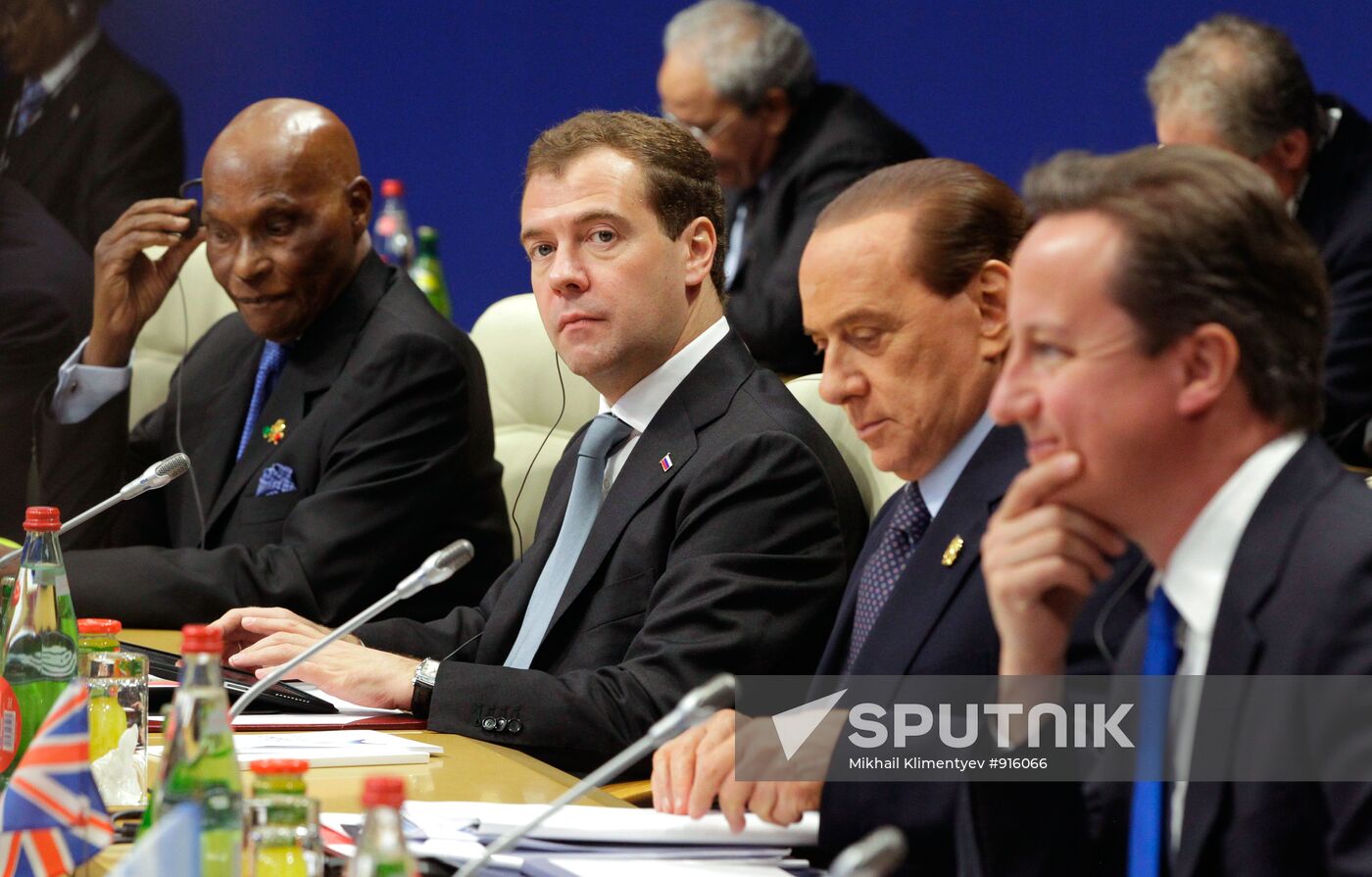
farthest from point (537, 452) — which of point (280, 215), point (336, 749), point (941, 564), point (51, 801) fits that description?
point (51, 801)

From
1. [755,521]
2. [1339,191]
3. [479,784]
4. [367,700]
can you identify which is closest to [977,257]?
[755,521]

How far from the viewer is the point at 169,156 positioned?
16.5 ft

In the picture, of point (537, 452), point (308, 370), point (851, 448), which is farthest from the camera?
point (537, 452)

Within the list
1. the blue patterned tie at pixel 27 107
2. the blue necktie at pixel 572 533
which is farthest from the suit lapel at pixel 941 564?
the blue patterned tie at pixel 27 107

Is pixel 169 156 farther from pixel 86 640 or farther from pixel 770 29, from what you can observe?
pixel 86 640

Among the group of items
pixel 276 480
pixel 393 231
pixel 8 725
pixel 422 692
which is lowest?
pixel 8 725

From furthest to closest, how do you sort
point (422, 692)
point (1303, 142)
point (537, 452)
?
point (1303, 142) → point (537, 452) → point (422, 692)

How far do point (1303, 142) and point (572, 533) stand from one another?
7.33ft

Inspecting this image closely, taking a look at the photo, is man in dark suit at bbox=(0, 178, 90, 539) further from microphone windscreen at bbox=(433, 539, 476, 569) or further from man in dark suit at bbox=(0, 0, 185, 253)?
microphone windscreen at bbox=(433, 539, 476, 569)

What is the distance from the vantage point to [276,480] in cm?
317

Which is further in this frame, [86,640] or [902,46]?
[902,46]

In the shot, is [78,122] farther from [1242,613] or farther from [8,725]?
[1242,613]

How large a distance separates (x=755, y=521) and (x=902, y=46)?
310 centimetres

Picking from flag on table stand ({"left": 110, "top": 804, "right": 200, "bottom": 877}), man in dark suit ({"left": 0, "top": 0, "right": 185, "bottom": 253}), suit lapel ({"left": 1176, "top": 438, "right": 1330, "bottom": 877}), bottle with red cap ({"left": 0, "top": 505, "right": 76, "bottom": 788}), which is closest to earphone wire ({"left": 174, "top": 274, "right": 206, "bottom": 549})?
man in dark suit ({"left": 0, "top": 0, "right": 185, "bottom": 253})
